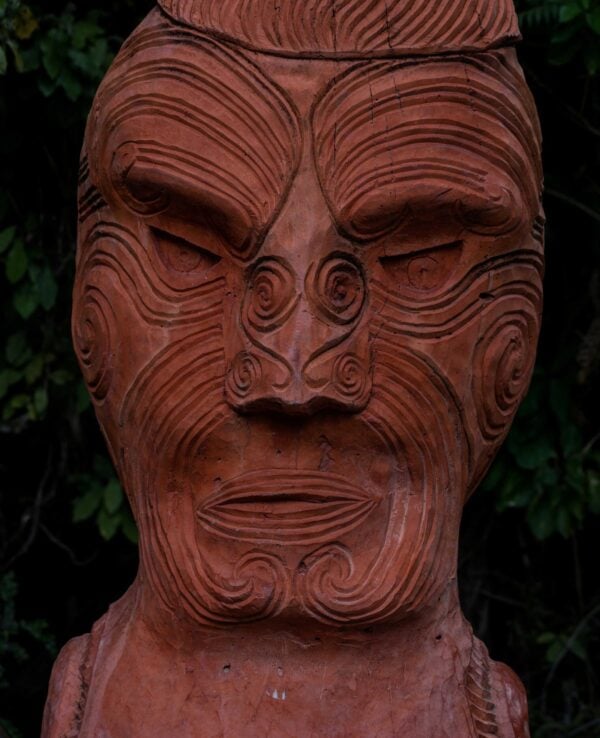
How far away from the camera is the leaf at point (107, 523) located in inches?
147

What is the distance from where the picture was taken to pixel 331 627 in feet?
8.34

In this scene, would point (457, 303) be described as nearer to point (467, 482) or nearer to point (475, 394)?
point (475, 394)

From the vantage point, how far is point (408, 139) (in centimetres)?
251

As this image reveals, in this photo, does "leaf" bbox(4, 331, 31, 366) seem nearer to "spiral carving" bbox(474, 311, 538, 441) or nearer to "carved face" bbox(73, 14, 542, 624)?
"carved face" bbox(73, 14, 542, 624)

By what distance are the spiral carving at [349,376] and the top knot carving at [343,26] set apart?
21.3 inches

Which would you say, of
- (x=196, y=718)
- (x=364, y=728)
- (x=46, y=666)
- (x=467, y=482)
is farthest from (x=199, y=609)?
(x=46, y=666)

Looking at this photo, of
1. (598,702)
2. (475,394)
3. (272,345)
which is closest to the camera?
(272,345)

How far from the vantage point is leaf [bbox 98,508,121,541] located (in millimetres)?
3730

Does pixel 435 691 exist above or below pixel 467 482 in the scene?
below

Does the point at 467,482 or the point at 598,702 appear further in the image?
the point at 598,702

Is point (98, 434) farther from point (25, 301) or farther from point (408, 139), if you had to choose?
point (408, 139)

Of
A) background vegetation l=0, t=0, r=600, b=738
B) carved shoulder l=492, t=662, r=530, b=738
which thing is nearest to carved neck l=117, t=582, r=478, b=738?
carved shoulder l=492, t=662, r=530, b=738

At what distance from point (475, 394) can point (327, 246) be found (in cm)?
41

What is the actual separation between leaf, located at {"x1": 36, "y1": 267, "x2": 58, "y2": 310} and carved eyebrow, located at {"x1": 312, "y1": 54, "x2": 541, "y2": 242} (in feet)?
4.70
